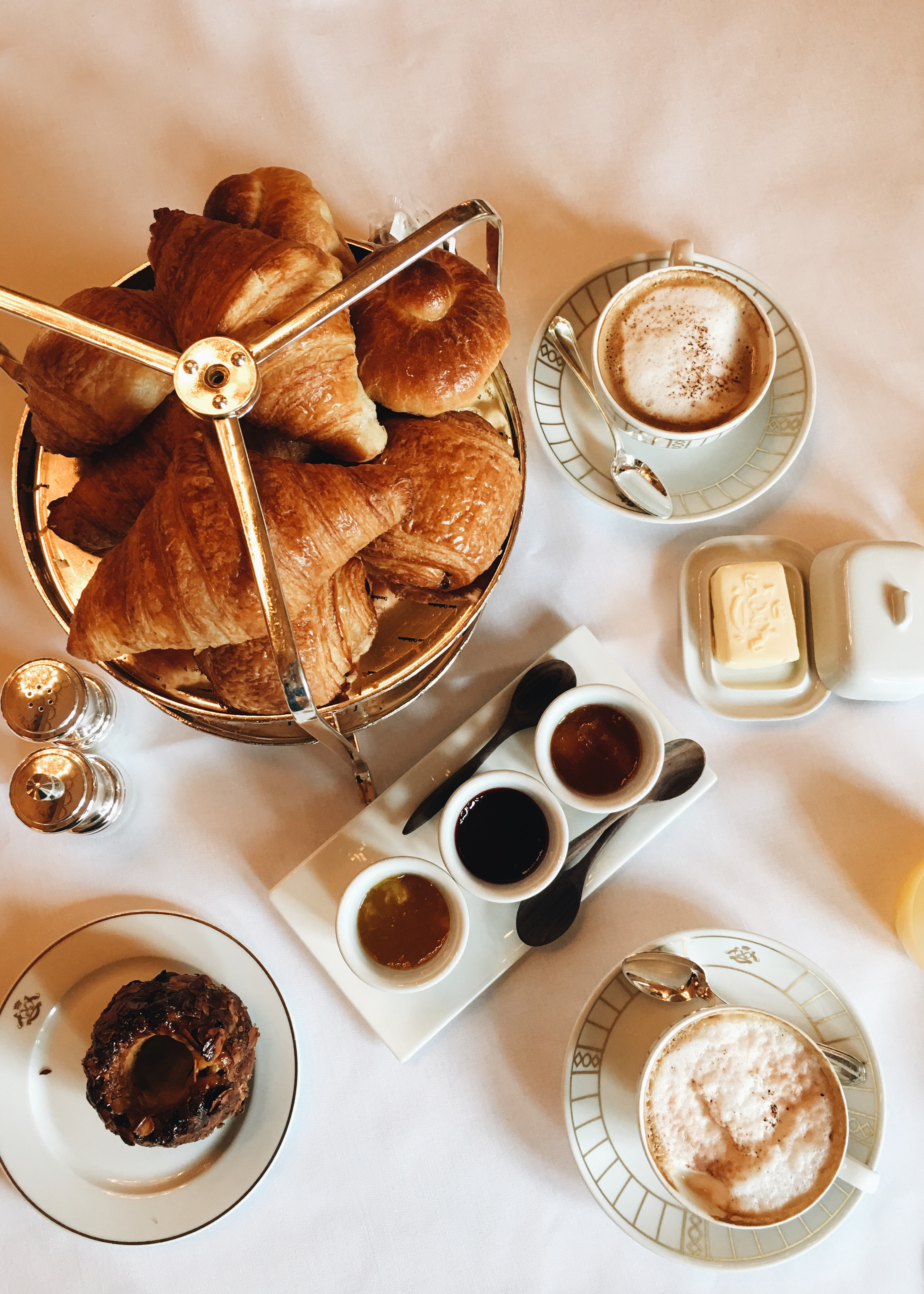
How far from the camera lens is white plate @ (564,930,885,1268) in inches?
38.0

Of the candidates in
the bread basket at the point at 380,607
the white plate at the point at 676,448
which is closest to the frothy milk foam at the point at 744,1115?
the bread basket at the point at 380,607

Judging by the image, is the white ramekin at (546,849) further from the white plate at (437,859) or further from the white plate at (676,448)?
the white plate at (676,448)

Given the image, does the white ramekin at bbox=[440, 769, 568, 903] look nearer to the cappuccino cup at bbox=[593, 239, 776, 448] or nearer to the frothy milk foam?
the frothy milk foam

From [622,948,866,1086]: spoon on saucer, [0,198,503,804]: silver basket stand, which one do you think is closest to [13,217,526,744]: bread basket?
[0,198,503,804]: silver basket stand

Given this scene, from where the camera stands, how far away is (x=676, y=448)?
1.06 meters

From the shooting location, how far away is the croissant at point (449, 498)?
77 cm

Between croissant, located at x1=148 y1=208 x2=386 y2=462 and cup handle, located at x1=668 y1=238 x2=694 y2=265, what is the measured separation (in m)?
0.50

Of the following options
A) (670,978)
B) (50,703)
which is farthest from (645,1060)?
(50,703)

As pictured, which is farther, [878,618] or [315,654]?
[878,618]

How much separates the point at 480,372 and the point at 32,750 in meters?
0.76

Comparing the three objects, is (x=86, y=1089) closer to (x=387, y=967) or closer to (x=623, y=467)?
(x=387, y=967)

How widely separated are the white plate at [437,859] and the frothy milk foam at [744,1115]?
0.22 metres

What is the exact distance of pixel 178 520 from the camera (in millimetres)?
668

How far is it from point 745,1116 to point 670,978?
162mm
